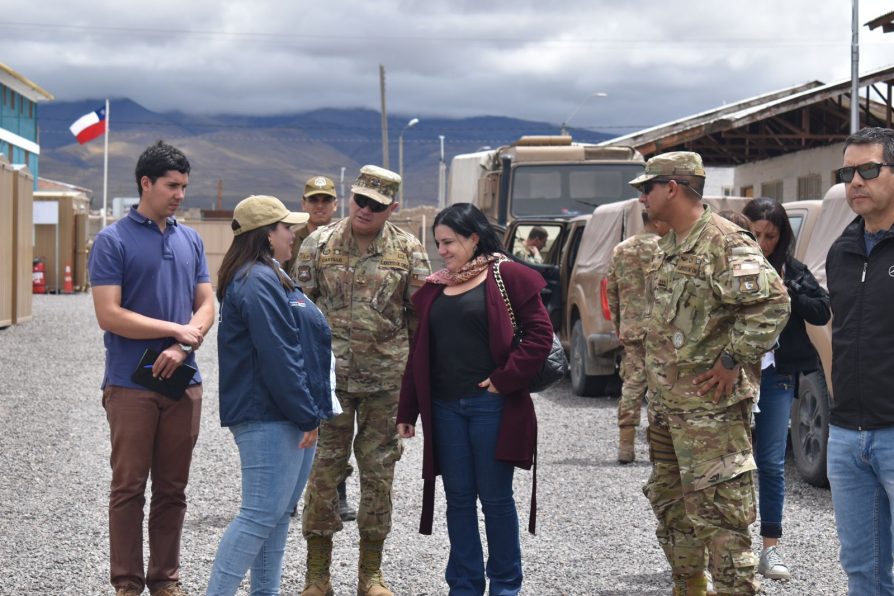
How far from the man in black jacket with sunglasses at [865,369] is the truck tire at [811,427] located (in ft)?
13.2

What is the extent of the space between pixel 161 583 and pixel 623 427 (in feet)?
16.4

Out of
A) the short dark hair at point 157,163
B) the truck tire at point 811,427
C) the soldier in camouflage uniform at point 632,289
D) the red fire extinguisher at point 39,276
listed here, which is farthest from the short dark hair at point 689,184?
the red fire extinguisher at point 39,276

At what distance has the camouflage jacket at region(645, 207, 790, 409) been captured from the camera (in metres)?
4.83

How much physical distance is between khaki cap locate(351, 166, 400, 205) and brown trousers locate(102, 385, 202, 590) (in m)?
1.21

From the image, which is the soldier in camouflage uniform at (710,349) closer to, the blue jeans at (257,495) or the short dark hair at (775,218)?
the short dark hair at (775,218)

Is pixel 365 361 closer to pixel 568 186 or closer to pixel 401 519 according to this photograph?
pixel 401 519

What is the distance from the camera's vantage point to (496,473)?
5578 mm

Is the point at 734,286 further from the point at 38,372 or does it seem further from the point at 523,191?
the point at 523,191

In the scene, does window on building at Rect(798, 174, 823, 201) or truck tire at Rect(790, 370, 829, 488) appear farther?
window on building at Rect(798, 174, 823, 201)

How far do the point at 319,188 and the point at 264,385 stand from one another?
3.39 metres

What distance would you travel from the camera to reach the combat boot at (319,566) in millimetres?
6035

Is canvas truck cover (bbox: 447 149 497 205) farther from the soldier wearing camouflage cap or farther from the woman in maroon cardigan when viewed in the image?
the woman in maroon cardigan

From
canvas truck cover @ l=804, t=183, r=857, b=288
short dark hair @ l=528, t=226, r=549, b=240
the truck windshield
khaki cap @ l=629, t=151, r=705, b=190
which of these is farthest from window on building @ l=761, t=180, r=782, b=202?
khaki cap @ l=629, t=151, r=705, b=190

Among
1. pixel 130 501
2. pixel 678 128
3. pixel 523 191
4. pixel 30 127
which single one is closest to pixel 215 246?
pixel 678 128
